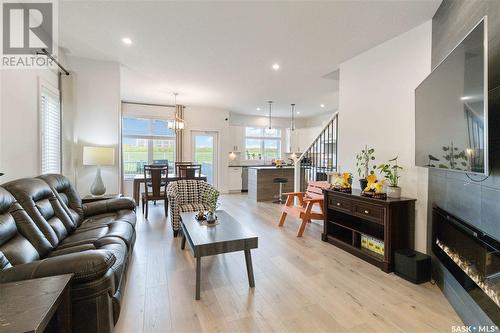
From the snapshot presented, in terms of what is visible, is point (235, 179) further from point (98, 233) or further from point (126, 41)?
point (98, 233)

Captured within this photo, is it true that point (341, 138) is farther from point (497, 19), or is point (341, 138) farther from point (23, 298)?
point (23, 298)

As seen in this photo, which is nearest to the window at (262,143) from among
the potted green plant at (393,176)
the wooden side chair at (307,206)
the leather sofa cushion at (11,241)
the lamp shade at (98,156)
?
the wooden side chair at (307,206)

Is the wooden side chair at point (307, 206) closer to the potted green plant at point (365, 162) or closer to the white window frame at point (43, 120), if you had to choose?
the potted green plant at point (365, 162)

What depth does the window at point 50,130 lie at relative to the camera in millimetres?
3133

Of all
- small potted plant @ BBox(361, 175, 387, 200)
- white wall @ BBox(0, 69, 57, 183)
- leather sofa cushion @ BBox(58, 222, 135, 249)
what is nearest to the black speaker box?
small potted plant @ BBox(361, 175, 387, 200)

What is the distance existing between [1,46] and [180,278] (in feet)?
9.31

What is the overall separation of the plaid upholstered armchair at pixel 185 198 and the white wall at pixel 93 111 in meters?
1.19

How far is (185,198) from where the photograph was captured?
397 cm

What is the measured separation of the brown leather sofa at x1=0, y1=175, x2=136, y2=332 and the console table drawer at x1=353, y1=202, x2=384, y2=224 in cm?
259

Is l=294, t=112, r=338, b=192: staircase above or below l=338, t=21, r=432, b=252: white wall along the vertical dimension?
below

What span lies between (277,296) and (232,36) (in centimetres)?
299

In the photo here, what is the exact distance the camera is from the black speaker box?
241 centimetres

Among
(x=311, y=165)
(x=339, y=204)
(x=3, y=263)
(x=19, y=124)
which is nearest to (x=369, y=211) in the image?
(x=339, y=204)

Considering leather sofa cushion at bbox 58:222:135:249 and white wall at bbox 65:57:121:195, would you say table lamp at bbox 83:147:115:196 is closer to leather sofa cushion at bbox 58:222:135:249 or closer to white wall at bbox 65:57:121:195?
white wall at bbox 65:57:121:195
